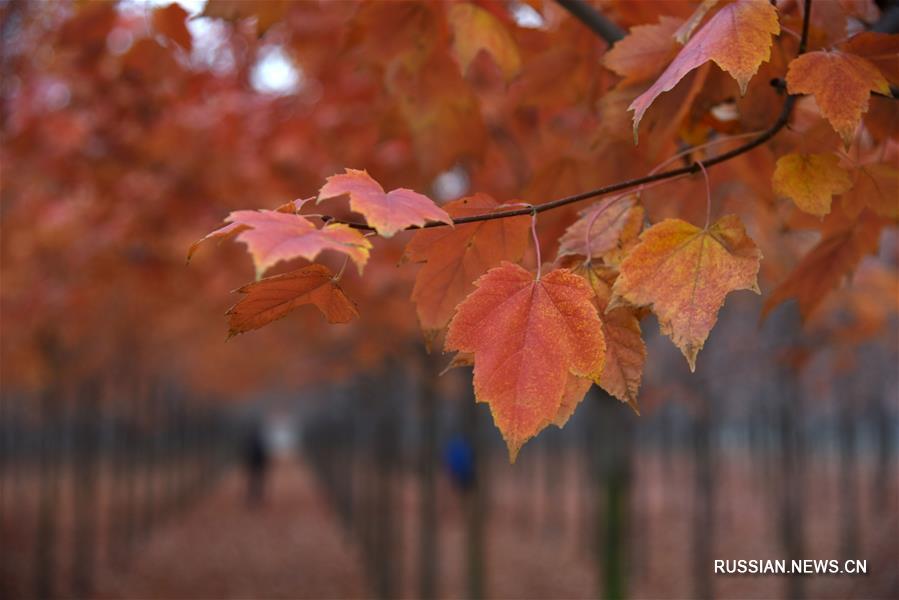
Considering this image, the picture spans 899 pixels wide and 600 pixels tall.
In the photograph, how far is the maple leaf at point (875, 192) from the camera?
1.39 meters

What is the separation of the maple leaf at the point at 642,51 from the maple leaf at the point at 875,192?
42cm

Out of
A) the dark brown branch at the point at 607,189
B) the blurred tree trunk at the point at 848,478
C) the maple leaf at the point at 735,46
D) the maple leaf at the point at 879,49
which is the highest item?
the maple leaf at the point at 879,49

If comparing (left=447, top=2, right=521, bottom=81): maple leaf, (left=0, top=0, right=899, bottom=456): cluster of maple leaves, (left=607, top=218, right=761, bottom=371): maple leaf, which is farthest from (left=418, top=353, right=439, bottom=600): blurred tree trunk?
(left=607, top=218, right=761, bottom=371): maple leaf

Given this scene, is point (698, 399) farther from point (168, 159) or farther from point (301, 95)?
point (168, 159)

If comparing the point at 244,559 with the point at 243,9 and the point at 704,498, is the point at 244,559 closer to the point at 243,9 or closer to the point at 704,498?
the point at 704,498

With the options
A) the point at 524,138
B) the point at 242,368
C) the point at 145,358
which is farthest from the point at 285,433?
the point at 524,138

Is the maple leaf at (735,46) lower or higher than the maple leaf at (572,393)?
higher

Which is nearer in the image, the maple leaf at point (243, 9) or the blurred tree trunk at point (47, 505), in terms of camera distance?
the maple leaf at point (243, 9)

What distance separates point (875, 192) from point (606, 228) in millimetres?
499

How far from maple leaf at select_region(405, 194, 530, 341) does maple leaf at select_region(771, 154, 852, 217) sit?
417 mm

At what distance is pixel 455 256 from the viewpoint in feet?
4.18

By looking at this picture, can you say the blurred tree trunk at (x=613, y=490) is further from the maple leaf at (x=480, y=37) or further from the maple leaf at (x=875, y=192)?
the maple leaf at (x=875, y=192)

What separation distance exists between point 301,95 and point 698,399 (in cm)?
370

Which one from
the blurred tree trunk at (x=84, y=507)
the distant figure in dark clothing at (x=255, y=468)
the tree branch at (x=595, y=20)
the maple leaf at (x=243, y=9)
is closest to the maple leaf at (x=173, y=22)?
the maple leaf at (x=243, y=9)
